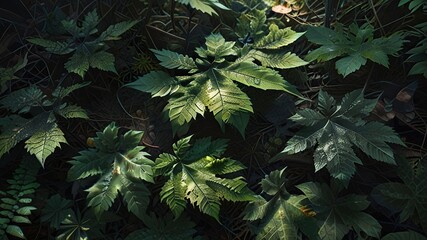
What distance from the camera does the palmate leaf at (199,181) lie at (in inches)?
66.1

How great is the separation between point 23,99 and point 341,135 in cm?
131

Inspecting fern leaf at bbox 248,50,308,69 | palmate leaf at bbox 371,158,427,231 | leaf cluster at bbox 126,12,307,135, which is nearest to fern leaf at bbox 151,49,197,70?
leaf cluster at bbox 126,12,307,135

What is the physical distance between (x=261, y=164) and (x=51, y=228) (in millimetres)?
867

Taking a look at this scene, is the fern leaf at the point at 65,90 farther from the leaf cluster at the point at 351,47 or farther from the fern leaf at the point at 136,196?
the leaf cluster at the point at 351,47

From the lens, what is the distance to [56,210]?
183 centimetres

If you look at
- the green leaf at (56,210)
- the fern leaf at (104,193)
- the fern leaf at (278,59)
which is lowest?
the green leaf at (56,210)

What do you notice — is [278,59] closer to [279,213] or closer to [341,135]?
[341,135]

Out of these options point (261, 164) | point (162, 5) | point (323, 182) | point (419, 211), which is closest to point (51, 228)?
point (261, 164)

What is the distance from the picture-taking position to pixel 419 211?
1674 millimetres

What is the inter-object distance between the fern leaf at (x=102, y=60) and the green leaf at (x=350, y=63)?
3.10 feet

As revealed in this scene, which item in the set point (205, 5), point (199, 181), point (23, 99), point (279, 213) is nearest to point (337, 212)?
point (279, 213)

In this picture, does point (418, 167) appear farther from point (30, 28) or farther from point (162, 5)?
point (30, 28)

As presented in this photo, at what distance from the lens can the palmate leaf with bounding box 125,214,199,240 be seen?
1.73 m

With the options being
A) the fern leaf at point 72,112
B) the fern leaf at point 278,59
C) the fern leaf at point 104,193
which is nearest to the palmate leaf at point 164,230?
the fern leaf at point 104,193
